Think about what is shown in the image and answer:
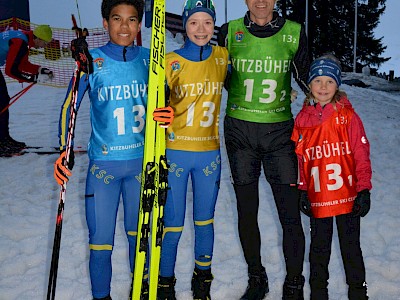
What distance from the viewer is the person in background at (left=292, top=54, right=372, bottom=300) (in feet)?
10.2

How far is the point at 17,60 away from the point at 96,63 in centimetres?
513

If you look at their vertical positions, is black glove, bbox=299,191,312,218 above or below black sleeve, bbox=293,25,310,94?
below

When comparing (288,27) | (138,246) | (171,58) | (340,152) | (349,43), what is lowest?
(138,246)

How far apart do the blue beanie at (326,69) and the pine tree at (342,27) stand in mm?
28295

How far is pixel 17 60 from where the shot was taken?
294 inches

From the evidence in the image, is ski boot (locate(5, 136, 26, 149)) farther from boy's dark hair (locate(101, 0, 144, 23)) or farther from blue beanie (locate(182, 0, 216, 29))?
blue beanie (locate(182, 0, 216, 29))

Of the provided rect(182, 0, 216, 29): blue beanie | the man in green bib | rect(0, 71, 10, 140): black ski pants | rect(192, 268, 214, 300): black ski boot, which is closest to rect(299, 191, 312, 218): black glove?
the man in green bib

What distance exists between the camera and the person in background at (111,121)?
3043 mm

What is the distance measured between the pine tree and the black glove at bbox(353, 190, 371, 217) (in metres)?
28.7

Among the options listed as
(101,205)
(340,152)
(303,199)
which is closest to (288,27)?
(340,152)

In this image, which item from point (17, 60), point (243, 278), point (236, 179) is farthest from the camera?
point (17, 60)

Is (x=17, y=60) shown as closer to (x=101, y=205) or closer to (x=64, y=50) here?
(x=101, y=205)

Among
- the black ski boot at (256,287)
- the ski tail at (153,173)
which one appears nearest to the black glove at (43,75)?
the ski tail at (153,173)

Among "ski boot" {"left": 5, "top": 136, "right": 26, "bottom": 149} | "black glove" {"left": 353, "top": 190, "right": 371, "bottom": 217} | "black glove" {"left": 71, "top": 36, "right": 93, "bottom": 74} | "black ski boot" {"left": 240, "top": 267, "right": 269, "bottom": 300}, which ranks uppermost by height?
"black glove" {"left": 71, "top": 36, "right": 93, "bottom": 74}
